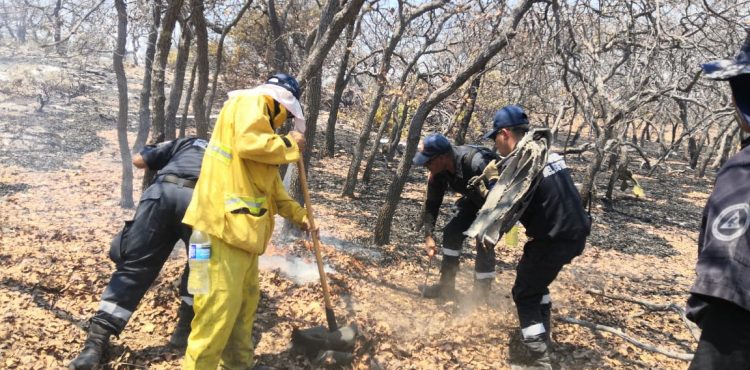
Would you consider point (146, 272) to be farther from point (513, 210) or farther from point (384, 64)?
point (384, 64)

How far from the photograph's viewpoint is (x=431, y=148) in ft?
14.2

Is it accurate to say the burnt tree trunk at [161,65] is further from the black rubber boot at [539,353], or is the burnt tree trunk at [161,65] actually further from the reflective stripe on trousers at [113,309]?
the black rubber boot at [539,353]

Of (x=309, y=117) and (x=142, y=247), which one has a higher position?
(x=309, y=117)

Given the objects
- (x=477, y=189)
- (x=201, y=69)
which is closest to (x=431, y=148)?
(x=477, y=189)

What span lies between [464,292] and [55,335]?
3.66 m

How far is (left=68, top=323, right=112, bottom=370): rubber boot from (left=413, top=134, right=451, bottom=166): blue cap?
2.72 meters

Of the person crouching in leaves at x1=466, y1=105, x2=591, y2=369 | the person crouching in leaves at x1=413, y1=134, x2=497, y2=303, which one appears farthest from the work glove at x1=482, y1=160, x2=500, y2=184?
the person crouching in leaves at x1=413, y1=134, x2=497, y2=303

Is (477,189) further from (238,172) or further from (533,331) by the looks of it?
(238,172)

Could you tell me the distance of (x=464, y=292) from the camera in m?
5.21

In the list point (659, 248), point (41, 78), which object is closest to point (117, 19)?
point (659, 248)

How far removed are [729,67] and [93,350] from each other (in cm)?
368

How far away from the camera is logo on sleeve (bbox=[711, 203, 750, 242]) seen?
181 centimetres

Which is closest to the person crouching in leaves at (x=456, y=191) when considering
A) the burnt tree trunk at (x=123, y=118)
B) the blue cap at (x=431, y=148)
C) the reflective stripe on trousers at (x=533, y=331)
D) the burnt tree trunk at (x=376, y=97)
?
the blue cap at (x=431, y=148)

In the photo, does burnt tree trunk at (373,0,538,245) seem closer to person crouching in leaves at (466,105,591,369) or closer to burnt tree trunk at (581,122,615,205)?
person crouching in leaves at (466,105,591,369)
